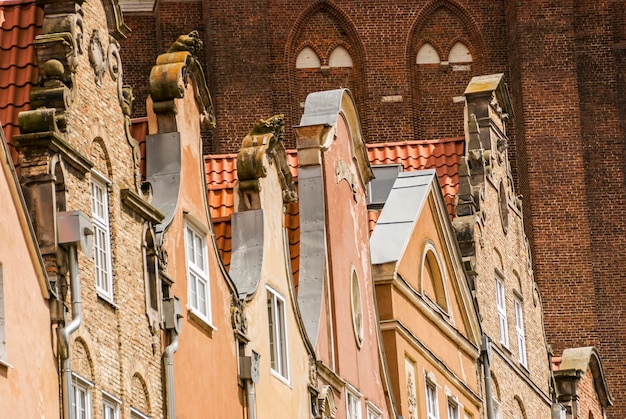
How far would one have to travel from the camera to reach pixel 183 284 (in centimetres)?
2098

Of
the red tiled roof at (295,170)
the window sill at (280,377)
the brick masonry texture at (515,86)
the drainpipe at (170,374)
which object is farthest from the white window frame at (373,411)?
the brick masonry texture at (515,86)

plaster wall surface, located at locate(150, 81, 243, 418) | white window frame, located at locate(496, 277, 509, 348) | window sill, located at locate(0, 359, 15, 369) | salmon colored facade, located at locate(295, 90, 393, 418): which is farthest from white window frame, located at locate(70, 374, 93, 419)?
white window frame, located at locate(496, 277, 509, 348)

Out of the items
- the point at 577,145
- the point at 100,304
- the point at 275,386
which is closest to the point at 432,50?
the point at 577,145

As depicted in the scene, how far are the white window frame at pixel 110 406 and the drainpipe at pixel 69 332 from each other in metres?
0.78

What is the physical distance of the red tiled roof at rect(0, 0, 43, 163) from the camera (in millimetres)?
19328

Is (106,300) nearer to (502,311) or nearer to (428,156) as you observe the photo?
(502,311)

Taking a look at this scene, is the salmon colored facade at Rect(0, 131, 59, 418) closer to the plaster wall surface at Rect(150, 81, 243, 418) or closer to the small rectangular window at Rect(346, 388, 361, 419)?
the plaster wall surface at Rect(150, 81, 243, 418)

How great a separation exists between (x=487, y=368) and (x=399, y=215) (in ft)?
10.7

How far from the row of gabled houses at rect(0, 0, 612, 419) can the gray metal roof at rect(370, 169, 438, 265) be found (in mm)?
33

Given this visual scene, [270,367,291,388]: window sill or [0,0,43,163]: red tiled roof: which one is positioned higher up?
[0,0,43,163]: red tiled roof

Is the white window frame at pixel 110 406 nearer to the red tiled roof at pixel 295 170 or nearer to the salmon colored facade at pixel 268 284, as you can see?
the red tiled roof at pixel 295 170

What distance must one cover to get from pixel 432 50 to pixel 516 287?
12.4 metres

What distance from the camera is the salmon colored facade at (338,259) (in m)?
24.8

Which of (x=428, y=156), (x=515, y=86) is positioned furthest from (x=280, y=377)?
(x=515, y=86)
